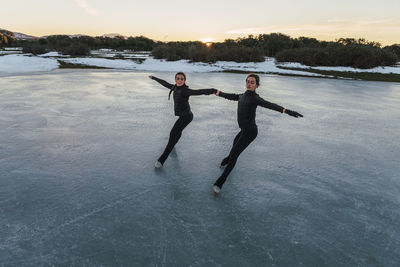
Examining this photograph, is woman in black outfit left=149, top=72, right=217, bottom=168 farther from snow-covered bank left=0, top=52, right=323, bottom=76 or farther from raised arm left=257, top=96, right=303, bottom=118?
snow-covered bank left=0, top=52, right=323, bottom=76

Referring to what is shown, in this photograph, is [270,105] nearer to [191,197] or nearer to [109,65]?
[191,197]

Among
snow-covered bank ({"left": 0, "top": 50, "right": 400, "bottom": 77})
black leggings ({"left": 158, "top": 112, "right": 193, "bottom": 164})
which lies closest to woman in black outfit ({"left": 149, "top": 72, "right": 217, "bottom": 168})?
black leggings ({"left": 158, "top": 112, "right": 193, "bottom": 164})

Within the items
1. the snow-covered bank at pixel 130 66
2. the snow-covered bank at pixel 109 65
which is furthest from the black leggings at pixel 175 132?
the snow-covered bank at pixel 109 65

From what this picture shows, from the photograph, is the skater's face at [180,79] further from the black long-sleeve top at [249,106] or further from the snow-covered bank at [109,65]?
the snow-covered bank at [109,65]

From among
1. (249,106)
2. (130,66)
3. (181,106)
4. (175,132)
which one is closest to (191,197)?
(175,132)

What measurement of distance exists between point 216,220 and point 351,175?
2829 mm

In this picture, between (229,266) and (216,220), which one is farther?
(216,220)

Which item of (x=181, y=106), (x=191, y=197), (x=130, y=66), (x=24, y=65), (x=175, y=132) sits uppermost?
(x=130, y=66)

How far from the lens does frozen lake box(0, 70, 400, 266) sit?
2.68 metres

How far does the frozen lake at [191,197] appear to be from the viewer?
268 centimetres

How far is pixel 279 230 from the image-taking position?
305 centimetres

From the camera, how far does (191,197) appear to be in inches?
144

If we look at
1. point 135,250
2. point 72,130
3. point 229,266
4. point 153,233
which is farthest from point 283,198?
point 72,130

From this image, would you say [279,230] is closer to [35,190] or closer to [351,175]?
[351,175]
